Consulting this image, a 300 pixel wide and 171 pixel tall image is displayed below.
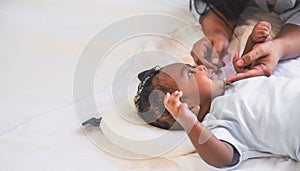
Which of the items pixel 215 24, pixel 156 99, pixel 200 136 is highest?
pixel 215 24

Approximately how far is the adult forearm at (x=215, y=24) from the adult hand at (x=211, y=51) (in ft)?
0.08

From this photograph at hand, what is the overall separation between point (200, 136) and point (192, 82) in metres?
0.15

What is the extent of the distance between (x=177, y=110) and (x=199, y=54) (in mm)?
292

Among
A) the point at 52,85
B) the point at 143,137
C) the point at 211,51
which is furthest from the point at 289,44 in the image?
the point at 52,85

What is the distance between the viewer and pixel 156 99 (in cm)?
91

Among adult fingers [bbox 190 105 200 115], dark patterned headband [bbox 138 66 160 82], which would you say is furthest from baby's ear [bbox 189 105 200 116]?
dark patterned headband [bbox 138 66 160 82]

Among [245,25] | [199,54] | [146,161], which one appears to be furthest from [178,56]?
[146,161]

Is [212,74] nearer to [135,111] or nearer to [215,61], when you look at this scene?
[215,61]

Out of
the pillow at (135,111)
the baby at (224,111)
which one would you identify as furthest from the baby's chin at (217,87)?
the pillow at (135,111)

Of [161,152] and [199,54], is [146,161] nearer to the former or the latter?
[161,152]

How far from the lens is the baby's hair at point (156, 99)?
91 centimetres

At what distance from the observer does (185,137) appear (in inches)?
35.9

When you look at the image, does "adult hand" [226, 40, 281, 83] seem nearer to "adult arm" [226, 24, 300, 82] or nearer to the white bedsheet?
"adult arm" [226, 24, 300, 82]

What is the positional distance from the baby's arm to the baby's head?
9cm
